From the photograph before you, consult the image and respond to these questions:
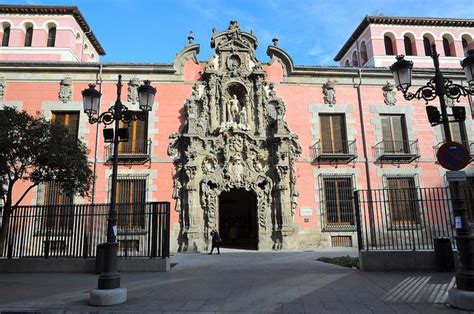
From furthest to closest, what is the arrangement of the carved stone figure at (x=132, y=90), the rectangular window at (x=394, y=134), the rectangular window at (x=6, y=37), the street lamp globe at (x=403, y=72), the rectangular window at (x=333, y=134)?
the rectangular window at (x=6, y=37)
the rectangular window at (x=394, y=134)
the rectangular window at (x=333, y=134)
the carved stone figure at (x=132, y=90)
the street lamp globe at (x=403, y=72)

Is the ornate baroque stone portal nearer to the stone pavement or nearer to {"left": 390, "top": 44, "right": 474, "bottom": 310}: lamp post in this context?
the stone pavement

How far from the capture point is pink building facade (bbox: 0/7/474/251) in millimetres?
16828

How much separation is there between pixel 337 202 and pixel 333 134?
3.67 m

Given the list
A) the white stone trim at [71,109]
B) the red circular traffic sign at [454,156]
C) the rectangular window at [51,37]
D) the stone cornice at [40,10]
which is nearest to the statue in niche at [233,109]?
the white stone trim at [71,109]

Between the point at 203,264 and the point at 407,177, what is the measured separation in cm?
1194

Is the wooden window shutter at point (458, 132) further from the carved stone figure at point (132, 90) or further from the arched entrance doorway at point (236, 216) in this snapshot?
the carved stone figure at point (132, 90)

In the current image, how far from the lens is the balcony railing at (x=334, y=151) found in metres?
17.6

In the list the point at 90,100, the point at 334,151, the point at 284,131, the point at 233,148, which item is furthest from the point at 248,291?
the point at 334,151

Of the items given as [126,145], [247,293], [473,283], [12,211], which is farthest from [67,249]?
[473,283]

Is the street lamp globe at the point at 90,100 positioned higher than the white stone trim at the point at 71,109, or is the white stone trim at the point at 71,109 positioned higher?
the white stone trim at the point at 71,109

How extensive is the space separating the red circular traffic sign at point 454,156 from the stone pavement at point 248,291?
8.08 ft

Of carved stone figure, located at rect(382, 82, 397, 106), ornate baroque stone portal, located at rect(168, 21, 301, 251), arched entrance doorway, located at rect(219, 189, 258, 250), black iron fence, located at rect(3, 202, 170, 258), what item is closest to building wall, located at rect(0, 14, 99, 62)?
ornate baroque stone portal, located at rect(168, 21, 301, 251)

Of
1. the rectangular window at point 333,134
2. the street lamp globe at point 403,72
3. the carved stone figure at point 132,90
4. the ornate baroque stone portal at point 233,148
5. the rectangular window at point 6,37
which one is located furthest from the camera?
the rectangular window at point 6,37

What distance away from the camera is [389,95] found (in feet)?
62.7
